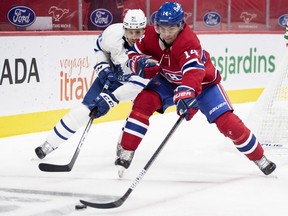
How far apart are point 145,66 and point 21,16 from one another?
247 centimetres

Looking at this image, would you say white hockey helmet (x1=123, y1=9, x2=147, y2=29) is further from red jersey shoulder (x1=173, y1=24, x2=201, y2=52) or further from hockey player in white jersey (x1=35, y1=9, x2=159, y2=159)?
red jersey shoulder (x1=173, y1=24, x2=201, y2=52)

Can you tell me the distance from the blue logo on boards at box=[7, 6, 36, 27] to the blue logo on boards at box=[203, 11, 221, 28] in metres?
2.47

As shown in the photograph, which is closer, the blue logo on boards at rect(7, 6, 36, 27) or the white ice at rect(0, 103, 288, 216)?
the white ice at rect(0, 103, 288, 216)

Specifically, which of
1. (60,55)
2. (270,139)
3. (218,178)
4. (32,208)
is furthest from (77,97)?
(32,208)

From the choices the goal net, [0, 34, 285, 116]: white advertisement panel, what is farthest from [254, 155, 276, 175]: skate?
[0, 34, 285, 116]: white advertisement panel

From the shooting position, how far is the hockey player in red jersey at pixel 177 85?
12.7 ft

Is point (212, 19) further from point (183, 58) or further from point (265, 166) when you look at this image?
point (183, 58)

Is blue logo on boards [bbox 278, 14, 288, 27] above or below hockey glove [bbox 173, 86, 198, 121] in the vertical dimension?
below

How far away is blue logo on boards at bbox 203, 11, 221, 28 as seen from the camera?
27.1ft


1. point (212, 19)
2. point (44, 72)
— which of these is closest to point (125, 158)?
point (44, 72)

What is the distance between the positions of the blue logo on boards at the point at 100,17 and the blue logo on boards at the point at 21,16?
0.77 m

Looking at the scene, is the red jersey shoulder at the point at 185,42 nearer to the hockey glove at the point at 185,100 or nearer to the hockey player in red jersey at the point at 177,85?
the hockey player in red jersey at the point at 177,85

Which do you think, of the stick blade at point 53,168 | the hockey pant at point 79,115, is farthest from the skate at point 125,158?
the hockey pant at point 79,115

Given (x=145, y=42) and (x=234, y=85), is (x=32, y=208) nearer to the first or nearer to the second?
(x=145, y=42)
